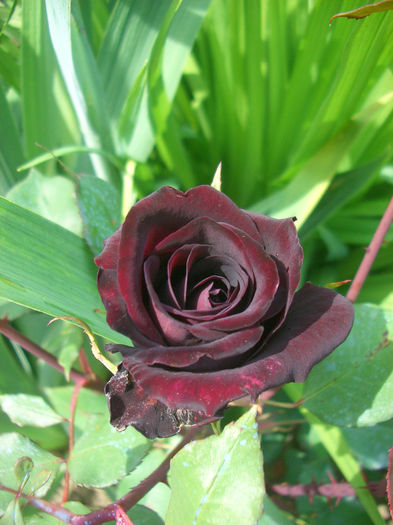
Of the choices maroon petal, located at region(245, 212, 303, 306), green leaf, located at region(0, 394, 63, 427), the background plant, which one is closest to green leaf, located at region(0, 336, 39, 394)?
the background plant

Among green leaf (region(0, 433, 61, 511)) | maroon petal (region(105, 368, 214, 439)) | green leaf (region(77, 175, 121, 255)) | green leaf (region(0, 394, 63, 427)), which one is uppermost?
green leaf (region(77, 175, 121, 255))

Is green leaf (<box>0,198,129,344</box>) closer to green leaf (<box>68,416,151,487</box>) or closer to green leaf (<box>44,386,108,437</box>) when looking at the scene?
green leaf (<box>68,416,151,487</box>)

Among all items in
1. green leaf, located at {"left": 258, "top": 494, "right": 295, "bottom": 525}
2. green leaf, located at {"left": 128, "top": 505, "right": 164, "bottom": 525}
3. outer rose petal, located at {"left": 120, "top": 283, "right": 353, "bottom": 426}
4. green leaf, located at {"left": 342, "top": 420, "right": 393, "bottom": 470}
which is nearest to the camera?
outer rose petal, located at {"left": 120, "top": 283, "right": 353, "bottom": 426}

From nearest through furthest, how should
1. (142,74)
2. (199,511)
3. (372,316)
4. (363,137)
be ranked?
(199,511)
(372,316)
(142,74)
(363,137)

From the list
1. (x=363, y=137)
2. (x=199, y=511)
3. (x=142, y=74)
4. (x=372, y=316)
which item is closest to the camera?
(x=199, y=511)

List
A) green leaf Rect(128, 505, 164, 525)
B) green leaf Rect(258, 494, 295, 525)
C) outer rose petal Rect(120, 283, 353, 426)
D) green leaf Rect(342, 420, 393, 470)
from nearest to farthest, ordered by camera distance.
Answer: outer rose petal Rect(120, 283, 353, 426), green leaf Rect(128, 505, 164, 525), green leaf Rect(258, 494, 295, 525), green leaf Rect(342, 420, 393, 470)

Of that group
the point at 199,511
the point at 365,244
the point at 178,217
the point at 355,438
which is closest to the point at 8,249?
the point at 178,217

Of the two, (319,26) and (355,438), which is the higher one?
(319,26)

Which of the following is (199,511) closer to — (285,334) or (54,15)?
(285,334)
